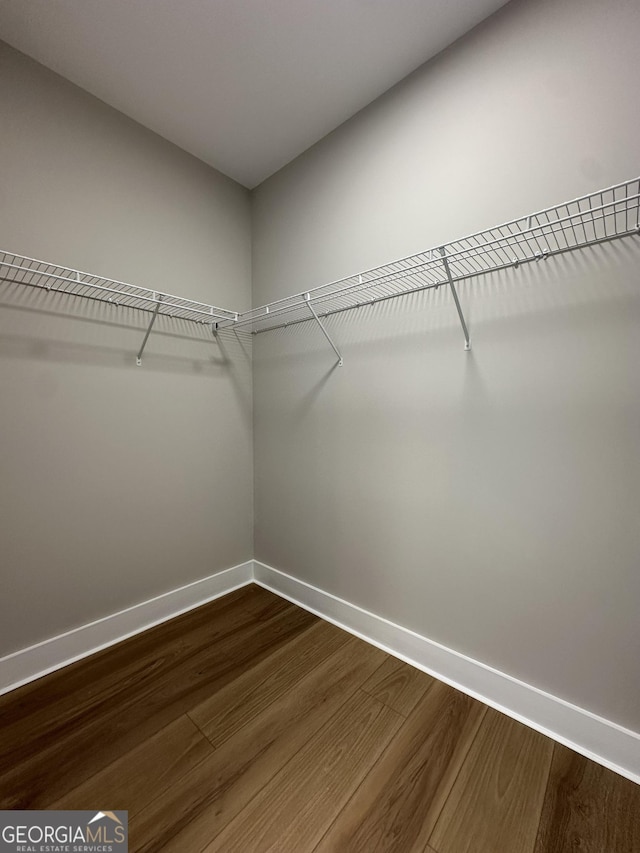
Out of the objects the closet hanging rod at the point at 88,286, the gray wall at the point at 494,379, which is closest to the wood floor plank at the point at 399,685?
the gray wall at the point at 494,379

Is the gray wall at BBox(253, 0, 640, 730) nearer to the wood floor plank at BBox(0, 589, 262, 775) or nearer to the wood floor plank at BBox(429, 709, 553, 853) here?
the wood floor plank at BBox(429, 709, 553, 853)

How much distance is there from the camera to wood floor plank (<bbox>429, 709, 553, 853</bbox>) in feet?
2.84

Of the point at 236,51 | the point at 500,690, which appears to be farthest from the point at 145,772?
the point at 236,51

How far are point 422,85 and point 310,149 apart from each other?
653 millimetres

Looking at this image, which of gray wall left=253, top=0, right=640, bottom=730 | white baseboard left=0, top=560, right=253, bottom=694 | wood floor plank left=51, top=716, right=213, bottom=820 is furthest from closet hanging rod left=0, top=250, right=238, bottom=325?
wood floor plank left=51, top=716, right=213, bottom=820

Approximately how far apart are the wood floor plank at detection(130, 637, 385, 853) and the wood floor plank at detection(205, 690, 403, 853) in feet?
0.10

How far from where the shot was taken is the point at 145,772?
1.03 metres

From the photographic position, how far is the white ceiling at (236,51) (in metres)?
1.24

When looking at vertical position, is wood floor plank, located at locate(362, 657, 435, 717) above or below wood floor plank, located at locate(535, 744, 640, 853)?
below

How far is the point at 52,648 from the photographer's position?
4.73 ft

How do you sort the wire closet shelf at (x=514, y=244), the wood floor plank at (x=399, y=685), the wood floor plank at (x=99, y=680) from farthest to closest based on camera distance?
the wood floor plank at (x=399, y=685) < the wood floor plank at (x=99, y=680) < the wire closet shelf at (x=514, y=244)

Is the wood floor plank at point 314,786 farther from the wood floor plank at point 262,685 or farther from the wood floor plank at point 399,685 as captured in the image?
the wood floor plank at point 262,685

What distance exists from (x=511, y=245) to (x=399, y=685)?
1.69 meters

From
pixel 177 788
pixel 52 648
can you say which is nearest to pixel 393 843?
pixel 177 788
